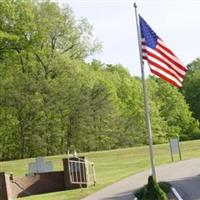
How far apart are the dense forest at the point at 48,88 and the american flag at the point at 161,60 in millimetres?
41766

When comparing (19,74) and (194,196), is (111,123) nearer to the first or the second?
(19,74)

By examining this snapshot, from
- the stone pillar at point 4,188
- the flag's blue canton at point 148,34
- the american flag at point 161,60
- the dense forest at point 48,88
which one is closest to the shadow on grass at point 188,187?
the american flag at point 161,60

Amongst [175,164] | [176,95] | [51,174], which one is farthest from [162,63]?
[176,95]

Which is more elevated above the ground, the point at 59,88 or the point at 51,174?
the point at 59,88

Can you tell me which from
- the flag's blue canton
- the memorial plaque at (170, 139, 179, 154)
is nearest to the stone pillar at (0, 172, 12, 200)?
the flag's blue canton

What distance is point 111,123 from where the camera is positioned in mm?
70000

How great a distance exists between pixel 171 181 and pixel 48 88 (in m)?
38.7

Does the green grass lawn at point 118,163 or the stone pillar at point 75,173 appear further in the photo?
the green grass lawn at point 118,163

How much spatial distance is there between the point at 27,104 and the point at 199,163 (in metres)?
31.8

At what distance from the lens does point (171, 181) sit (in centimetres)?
2423

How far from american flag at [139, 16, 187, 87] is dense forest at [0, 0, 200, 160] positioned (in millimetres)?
41766

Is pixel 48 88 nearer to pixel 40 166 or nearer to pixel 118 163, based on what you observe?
pixel 118 163

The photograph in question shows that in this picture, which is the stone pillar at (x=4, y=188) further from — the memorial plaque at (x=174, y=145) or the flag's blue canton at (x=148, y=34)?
the memorial plaque at (x=174, y=145)

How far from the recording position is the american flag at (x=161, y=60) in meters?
17.8
